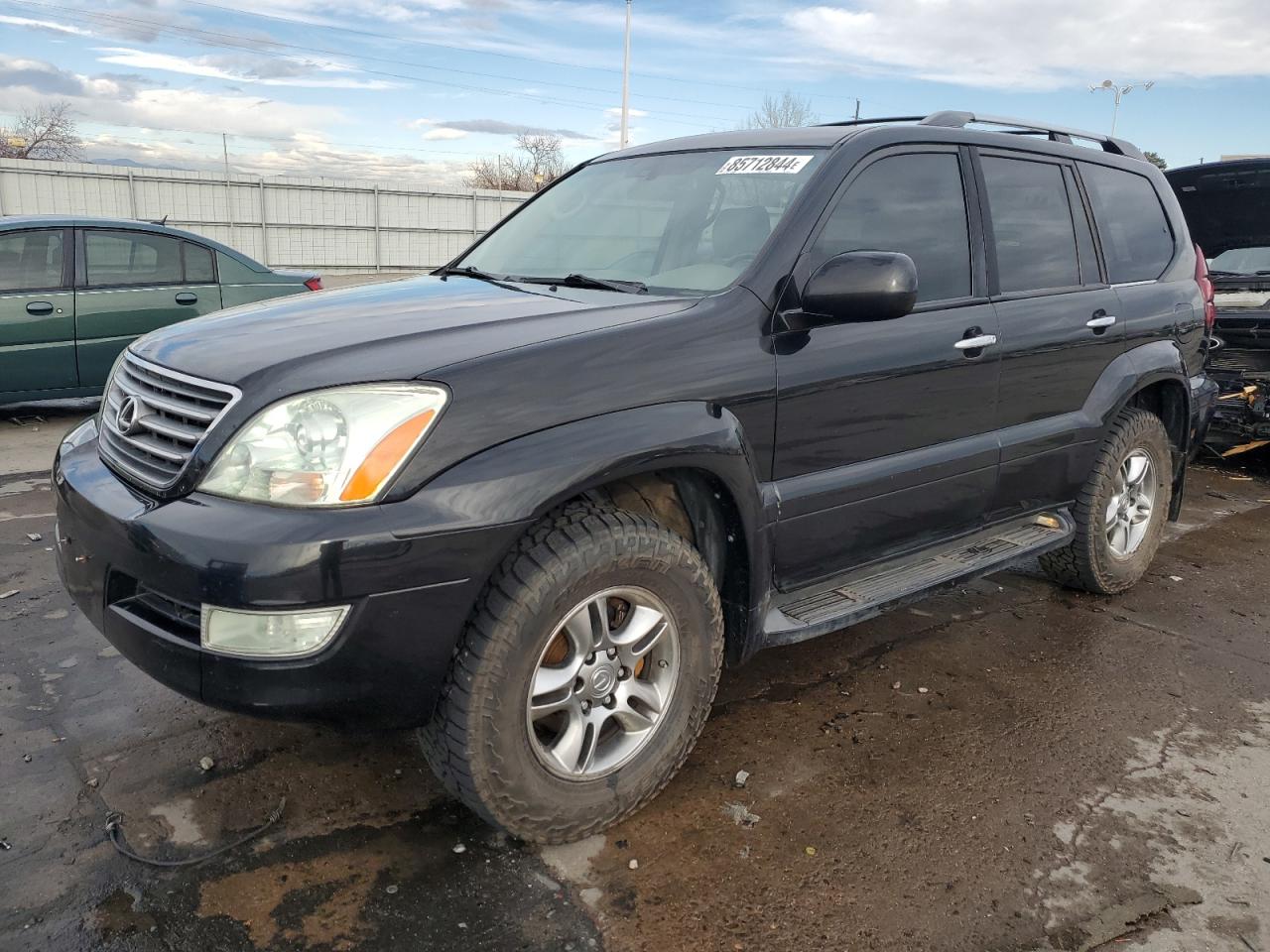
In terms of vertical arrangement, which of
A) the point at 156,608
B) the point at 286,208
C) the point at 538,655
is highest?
the point at 286,208

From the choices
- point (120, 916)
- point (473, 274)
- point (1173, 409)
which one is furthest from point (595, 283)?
point (1173, 409)

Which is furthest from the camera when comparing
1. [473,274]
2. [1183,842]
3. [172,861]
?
[473,274]

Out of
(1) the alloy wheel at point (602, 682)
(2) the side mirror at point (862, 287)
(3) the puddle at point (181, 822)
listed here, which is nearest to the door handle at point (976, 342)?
(2) the side mirror at point (862, 287)

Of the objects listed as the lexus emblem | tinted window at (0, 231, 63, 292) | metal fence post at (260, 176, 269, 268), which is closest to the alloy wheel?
the lexus emblem

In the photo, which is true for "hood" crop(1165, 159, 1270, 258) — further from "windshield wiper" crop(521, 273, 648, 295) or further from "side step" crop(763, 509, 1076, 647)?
"windshield wiper" crop(521, 273, 648, 295)

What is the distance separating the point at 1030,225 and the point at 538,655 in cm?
267

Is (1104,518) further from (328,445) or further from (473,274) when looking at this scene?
(328,445)

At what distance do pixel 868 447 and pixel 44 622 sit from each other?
3.14 metres

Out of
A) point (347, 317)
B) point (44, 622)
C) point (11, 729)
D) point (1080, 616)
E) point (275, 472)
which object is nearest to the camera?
point (275, 472)

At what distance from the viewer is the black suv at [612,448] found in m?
2.19

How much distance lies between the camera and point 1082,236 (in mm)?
4082

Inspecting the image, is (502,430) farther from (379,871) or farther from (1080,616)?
(1080,616)

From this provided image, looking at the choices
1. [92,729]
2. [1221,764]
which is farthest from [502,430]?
[1221,764]

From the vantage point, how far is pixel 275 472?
7.21ft
